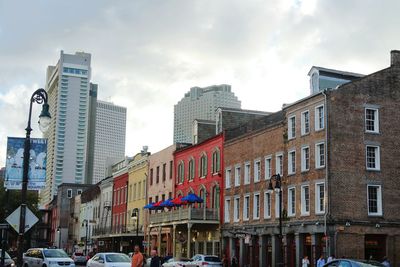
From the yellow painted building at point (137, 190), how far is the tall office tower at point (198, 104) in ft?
128

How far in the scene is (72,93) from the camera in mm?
171125

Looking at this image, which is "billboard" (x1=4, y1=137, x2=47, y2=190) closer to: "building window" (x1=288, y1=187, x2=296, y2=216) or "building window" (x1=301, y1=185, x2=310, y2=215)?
"building window" (x1=301, y1=185, x2=310, y2=215)

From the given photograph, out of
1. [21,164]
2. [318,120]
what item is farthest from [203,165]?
[21,164]

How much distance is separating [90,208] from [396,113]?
6427 cm

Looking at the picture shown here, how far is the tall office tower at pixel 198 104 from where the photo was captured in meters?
119

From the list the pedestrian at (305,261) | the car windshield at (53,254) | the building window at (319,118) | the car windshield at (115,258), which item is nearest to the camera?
the car windshield at (115,258)

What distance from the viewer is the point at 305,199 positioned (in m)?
40.3

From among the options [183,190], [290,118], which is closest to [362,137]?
[290,118]

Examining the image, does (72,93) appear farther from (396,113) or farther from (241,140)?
(396,113)

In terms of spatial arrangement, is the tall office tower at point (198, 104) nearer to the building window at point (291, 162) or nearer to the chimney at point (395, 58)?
the building window at point (291, 162)

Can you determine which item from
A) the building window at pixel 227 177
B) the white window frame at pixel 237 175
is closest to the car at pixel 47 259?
the white window frame at pixel 237 175

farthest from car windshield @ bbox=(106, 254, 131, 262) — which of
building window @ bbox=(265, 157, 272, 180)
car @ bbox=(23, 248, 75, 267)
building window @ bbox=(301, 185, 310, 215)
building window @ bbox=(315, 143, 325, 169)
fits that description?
building window @ bbox=(265, 157, 272, 180)

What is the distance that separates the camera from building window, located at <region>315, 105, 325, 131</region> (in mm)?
39094

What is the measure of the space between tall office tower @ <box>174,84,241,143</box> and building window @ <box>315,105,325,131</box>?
7215cm
